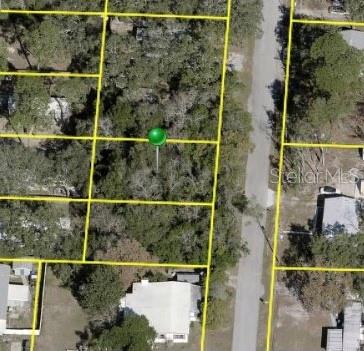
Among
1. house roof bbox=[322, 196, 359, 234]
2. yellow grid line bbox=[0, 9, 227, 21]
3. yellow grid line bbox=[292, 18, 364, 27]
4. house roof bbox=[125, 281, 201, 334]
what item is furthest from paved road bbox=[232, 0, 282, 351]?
yellow grid line bbox=[0, 9, 227, 21]

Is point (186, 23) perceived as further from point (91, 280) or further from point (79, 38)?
point (91, 280)

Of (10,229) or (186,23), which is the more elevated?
(186,23)

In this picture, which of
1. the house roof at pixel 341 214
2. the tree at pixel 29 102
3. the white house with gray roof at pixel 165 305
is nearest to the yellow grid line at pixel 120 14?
the tree at pixel 29 102

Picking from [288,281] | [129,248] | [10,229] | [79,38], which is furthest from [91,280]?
[79,38]

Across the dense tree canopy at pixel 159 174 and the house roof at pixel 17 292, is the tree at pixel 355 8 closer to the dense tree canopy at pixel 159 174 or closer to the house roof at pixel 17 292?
the dense tree canopy at pixel 159 174

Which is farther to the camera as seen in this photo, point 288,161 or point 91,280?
point 288,161

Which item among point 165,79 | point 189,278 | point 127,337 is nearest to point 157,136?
point 165,79

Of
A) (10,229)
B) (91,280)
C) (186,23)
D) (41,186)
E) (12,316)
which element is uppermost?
(186,23)
